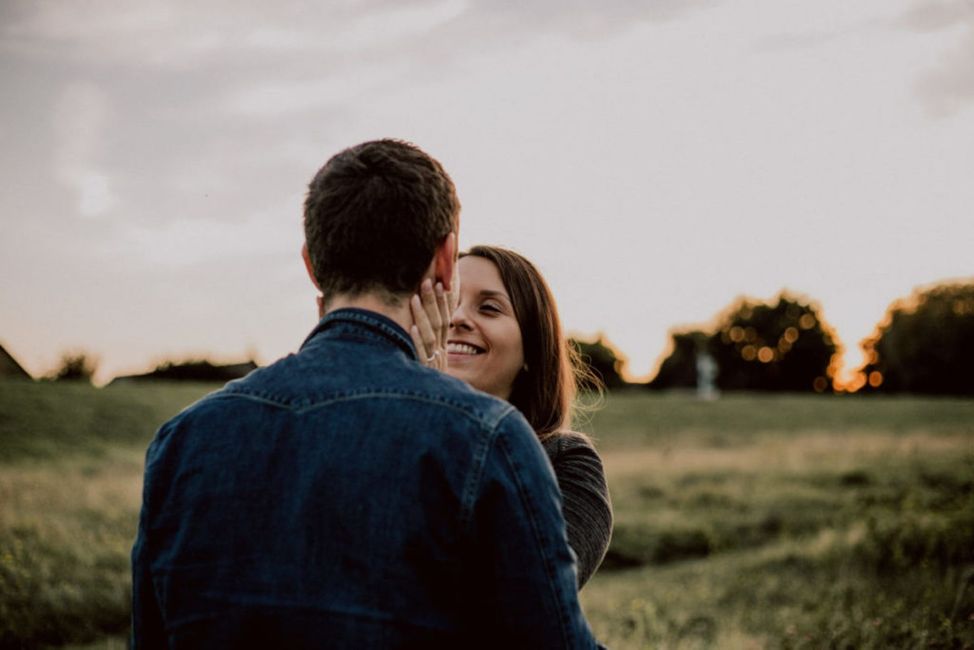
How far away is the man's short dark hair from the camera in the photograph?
6.11ft

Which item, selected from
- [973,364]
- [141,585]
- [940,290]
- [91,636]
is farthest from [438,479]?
[940,290]

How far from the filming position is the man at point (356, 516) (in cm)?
163

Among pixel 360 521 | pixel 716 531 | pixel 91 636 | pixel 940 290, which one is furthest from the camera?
pixel 940 290

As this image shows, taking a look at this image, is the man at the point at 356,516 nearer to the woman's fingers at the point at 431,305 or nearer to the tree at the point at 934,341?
the woman's fingers at the point at 431,305

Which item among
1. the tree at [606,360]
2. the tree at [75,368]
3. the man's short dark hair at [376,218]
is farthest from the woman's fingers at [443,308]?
the tree at [606,360]

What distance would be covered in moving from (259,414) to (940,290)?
10073 cm

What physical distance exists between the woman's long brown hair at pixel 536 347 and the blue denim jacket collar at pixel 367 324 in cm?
193

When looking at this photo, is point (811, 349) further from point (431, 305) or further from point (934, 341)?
point (431, 305)

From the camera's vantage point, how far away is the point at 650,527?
14609 mm

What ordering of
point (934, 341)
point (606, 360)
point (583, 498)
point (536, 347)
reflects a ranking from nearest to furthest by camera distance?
1. point (583, 498)
2. point (536, 347)
3. point (934, 341)
4. point (606, 360)

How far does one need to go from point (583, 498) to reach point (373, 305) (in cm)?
132

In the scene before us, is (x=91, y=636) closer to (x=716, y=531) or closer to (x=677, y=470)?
(x=716, y=531)

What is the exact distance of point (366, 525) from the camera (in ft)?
5.35

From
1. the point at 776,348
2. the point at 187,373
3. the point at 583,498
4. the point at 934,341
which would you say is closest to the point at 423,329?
the point at 583,498
